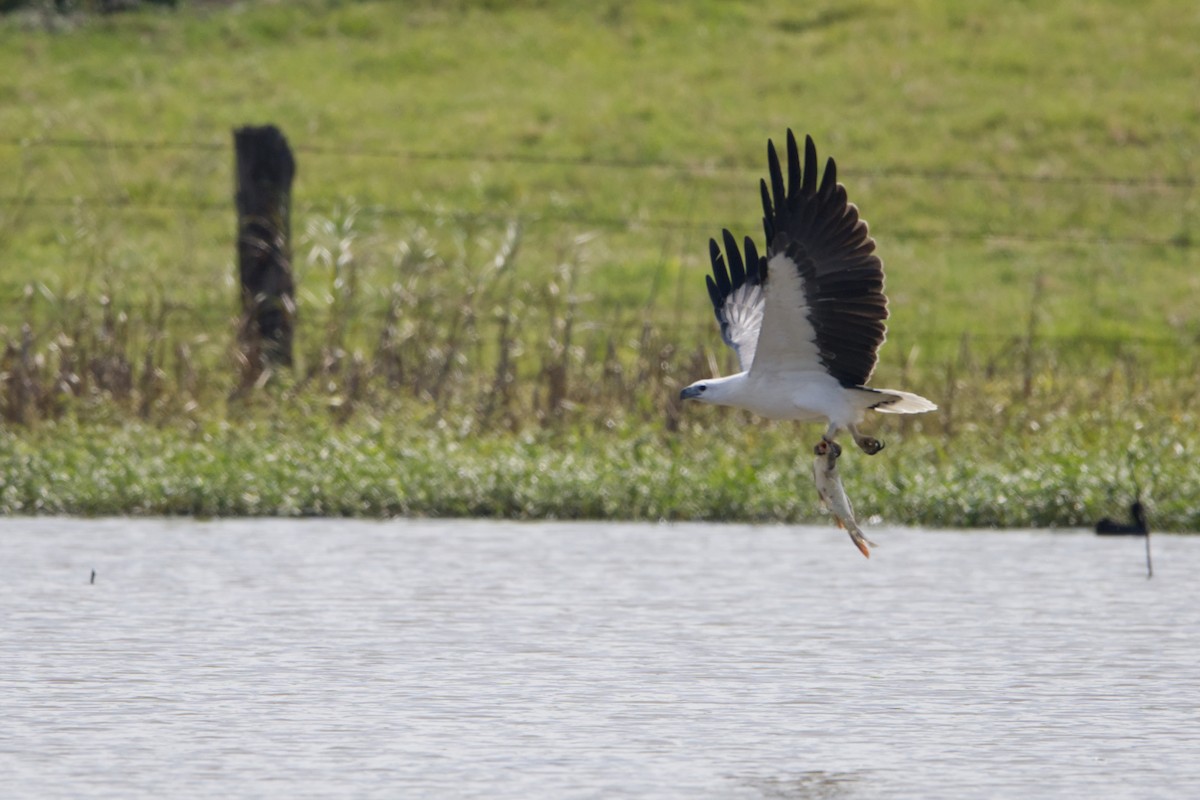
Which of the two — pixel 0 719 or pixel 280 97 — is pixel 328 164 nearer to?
pixel 280 97

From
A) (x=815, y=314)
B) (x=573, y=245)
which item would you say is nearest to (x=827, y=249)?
(x=815, y=314)

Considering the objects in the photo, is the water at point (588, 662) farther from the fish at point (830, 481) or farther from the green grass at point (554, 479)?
the fish at point (830, 481)

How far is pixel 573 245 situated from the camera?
13.4 m

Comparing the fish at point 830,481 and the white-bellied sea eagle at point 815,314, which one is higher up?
the white-bellied sea eagle at point 815,314

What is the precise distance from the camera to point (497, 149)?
26.5 meters

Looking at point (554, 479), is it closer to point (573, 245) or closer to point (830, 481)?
point (573, 245)

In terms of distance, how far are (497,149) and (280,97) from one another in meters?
3.92

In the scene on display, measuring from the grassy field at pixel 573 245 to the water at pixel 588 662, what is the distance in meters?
0.52

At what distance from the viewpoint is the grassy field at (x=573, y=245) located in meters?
11.2

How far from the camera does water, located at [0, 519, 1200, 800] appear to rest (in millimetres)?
5734

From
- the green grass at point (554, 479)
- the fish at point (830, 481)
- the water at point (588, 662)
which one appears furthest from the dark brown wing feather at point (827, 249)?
the green grass at point (554, 479)

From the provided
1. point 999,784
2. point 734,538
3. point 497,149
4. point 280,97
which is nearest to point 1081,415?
point 734,538

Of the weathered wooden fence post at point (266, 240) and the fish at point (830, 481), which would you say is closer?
the fish at point (830, 481)

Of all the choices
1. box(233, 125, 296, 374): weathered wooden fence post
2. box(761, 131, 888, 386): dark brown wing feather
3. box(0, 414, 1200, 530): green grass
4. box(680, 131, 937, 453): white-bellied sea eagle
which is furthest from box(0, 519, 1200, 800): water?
box(233, 125, 296, 374): weathered wooden fence post
